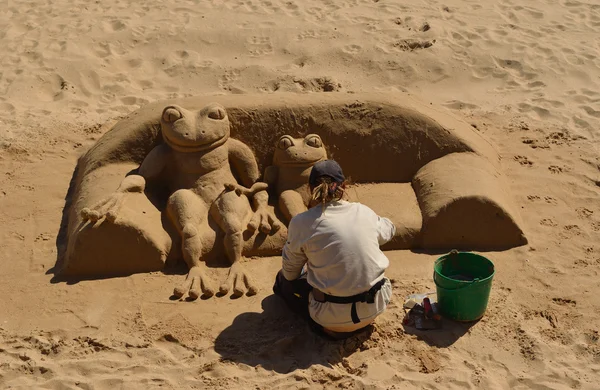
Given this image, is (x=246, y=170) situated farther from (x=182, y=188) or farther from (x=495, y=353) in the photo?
(x=495, y=353)

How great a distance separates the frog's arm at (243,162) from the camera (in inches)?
212

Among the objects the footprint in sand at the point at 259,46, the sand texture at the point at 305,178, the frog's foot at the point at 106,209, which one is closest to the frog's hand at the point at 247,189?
the sand texture at the point at 305,178

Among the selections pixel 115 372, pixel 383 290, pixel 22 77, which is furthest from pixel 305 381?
pixel 22 77

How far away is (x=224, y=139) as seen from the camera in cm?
534

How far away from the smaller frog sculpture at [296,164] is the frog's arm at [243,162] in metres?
0.13

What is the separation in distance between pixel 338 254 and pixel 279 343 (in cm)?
66

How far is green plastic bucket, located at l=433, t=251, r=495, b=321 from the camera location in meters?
4.21

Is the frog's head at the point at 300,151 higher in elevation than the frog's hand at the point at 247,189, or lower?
higher

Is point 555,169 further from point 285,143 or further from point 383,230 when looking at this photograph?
point 383,230

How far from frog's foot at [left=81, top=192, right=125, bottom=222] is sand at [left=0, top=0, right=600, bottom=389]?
41cm

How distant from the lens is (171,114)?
17.0ft

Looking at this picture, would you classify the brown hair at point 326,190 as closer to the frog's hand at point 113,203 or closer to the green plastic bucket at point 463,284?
the green plastic bucket at point 463,284

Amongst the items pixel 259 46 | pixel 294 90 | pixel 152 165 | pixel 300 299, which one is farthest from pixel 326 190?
pixel 259 46

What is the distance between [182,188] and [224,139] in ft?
1.49
